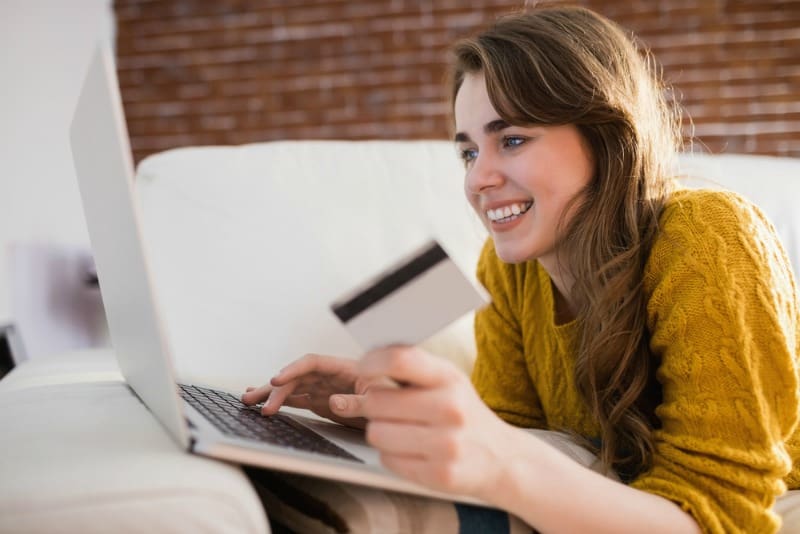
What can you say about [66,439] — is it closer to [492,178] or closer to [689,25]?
[492,178]

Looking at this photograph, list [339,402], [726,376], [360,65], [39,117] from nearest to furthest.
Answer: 1. [726,376]
2. [339,402]
3. [39,117]
4. [360,65]

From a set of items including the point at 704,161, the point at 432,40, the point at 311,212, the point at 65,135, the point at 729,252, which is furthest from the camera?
the point at 432,40

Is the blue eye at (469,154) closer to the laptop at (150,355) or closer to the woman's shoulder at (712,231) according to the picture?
the woman's shoulder at (712,231)

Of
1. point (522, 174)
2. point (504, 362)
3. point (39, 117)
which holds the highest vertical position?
point (39, 117)

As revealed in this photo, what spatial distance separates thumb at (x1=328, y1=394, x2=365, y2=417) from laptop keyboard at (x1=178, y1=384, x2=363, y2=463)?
5 cm

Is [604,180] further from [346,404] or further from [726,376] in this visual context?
[346,404]

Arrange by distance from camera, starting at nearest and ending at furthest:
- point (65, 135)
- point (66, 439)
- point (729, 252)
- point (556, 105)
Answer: point (66, 439), point (729, 252), point (556, 105), point (65, 135)

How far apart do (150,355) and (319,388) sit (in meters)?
0.28

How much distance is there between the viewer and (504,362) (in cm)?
115

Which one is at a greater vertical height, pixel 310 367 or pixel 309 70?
pixel 309 70

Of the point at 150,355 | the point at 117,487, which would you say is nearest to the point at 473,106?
the point at 150,355

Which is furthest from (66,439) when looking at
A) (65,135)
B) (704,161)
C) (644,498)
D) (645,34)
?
(645,34)

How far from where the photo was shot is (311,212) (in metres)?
1.36

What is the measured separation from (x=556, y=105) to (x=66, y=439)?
65cm
